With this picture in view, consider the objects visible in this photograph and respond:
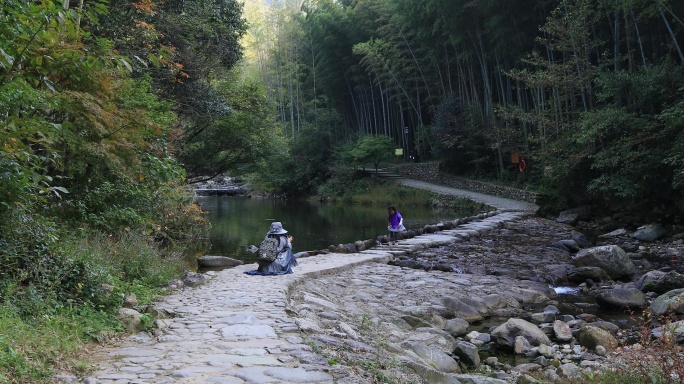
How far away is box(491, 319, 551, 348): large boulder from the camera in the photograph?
5.53m

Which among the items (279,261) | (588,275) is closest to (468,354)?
(279,261)

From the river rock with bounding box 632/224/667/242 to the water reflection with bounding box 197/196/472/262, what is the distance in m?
6.88

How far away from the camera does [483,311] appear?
682cm

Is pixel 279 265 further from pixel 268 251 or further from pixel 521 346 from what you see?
pixel 521 346

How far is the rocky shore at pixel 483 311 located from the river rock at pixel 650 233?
1.20 meters

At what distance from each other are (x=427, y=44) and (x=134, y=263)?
2377 cm

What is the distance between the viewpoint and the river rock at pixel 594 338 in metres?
5.30

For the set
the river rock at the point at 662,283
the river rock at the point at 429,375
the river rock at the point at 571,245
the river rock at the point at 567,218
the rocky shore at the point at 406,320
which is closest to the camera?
the rocky shore at the point at 406,320

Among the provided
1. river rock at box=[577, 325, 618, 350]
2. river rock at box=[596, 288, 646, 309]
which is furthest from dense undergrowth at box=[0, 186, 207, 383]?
river rock at box=[596, 288, 646, 309]

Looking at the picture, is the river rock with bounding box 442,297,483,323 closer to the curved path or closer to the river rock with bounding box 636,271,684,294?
the curved path

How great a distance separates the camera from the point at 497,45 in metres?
21.6

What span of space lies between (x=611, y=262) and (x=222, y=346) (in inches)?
283

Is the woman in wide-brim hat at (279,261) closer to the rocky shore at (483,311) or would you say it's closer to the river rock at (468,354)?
the rocky shore at (483,311)

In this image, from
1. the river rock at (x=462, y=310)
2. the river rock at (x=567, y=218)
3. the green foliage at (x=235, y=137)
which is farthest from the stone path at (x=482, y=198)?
the river rock at (x=462, y=310)
